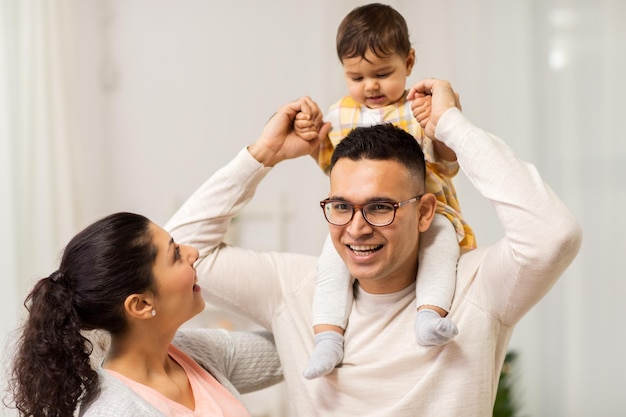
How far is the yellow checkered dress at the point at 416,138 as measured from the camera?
1986 millimetres

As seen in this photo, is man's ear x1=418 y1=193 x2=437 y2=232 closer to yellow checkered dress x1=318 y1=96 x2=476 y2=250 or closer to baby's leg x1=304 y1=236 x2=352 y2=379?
yellow checkered dress x1=318 y1=96 x2=476 y2=250

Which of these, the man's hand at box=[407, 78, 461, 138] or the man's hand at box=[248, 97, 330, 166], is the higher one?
the man's hand at box=[407, 78, 461, 138]

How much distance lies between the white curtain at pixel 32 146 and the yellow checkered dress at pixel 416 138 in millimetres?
1426

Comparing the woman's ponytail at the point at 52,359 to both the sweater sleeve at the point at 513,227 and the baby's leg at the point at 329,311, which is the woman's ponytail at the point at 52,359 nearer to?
the baby's leg at the point at 329,311

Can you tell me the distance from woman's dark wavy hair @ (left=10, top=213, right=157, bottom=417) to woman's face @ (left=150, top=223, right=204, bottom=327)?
2 centimetres

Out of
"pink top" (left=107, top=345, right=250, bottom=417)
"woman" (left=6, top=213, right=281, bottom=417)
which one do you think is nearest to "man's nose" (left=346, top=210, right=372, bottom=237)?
"woman" (left=6, top=213, right=281, bottom=417)

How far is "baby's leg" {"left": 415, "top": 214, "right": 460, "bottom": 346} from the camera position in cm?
168

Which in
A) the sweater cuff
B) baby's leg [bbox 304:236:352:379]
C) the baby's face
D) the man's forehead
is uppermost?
the baby's face

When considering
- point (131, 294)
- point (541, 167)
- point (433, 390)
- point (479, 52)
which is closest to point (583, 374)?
point (541, 167)

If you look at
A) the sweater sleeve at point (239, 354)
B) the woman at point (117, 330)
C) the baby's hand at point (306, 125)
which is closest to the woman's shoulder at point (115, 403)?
the woman at point (117, 330)

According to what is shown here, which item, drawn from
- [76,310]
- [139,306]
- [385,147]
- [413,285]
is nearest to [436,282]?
[413,285]

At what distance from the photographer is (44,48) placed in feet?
10.7

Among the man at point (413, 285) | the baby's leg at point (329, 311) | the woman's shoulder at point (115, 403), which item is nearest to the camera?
the woman's shoulder at point (115, 403)

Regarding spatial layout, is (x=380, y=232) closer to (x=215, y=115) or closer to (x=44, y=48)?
(x=44, y=48)
